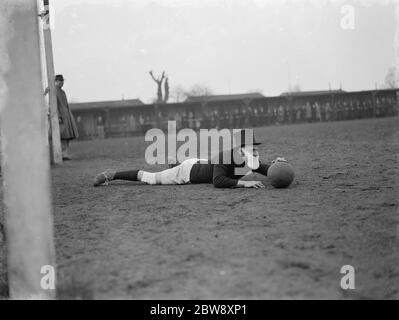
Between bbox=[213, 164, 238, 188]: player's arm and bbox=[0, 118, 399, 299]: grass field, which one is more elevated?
bbox=[213, 164, 238, 188]: player's arm

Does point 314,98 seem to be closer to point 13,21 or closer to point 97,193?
point 97,193

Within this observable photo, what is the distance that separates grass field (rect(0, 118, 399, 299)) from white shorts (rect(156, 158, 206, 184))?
659 mm

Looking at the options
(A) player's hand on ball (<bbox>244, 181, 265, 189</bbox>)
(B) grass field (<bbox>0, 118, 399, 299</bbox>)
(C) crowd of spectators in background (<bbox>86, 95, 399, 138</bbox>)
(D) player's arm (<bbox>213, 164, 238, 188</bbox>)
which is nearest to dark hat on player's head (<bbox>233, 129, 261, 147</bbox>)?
(D) player's arm (<bbox>213, 164, 238, 188</bbox>)

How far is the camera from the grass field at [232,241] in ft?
8.68

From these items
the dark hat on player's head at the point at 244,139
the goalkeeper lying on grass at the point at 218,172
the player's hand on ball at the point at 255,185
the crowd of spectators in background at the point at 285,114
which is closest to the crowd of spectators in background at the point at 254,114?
the crowd of spectators in background at the point at 285,114

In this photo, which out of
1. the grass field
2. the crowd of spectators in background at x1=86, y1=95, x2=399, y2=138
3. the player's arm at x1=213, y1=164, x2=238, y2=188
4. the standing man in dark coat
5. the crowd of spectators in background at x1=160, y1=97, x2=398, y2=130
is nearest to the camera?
the grass field

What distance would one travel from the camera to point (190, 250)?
10.8 feet

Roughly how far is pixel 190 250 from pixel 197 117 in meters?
36.8

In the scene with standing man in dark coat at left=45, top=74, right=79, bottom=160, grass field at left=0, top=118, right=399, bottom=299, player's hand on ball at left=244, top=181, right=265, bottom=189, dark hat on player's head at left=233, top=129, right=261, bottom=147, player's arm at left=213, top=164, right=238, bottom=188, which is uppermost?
standing man in dark coat at left=45, top=74, right=79, bottom=160

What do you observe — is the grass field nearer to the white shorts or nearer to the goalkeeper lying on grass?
the goalkeeper lying on grass

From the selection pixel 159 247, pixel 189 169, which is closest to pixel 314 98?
pixel 189 169

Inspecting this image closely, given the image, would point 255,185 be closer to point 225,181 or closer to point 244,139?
point 225,181

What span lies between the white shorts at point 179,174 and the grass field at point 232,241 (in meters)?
0.66

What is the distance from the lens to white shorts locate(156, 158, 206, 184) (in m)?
6.82
